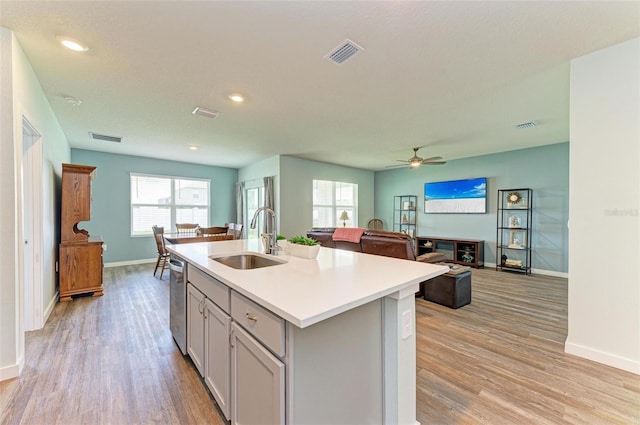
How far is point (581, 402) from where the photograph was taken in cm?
172

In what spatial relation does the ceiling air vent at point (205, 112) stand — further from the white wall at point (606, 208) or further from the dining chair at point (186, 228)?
the white wall at point (606, 208)

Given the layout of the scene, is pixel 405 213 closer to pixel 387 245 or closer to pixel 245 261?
pixel 387 245

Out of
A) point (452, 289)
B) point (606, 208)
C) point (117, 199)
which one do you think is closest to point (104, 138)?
point (117, 199)

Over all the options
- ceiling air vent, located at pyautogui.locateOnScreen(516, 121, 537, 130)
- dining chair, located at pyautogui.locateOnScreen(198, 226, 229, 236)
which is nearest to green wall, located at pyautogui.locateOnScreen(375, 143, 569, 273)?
ceiling air vent, located at pyautogui.locateOnScreen(516, 121, 537, 130)

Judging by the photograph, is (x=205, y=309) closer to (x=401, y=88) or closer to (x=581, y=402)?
(x=581, y=402)

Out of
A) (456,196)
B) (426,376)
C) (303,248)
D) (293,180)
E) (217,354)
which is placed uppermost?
(293,180)

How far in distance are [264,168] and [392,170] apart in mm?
3776

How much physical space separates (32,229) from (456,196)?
727 centimetres

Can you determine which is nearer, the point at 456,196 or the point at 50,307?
the point at 50,307

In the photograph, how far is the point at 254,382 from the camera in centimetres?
125

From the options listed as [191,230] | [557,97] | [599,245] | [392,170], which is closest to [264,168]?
[191,230]

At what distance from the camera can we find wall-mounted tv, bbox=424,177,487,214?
6.04 m

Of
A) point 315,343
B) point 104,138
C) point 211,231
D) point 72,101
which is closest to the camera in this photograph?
point 315,343

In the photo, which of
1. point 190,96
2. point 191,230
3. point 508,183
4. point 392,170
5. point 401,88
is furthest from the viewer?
point 392,170
